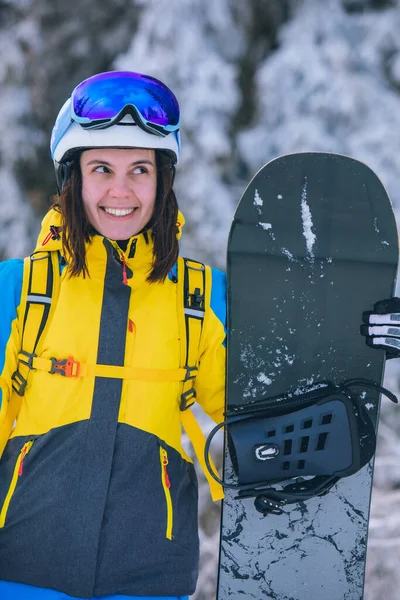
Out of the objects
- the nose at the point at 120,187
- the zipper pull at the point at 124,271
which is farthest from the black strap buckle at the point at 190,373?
the nose at the point at 120,187

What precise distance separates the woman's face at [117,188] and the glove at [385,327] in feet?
2.56

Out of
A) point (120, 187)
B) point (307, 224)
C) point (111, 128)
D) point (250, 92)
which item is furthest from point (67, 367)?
point (250, 92)

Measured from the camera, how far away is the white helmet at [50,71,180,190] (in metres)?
1.66

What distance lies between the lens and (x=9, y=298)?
1656 millimetres

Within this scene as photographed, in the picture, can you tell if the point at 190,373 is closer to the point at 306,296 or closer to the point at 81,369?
the point at 81,369

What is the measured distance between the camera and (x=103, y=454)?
1610 millimetres

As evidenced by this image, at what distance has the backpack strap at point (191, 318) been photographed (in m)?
1.75

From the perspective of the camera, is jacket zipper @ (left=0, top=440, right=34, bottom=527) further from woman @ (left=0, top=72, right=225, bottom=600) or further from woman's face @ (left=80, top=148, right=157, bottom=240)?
woman's face @ (left=80, top=148, right=157, bottom=240)

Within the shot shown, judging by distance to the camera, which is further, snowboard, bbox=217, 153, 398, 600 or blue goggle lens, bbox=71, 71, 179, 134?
snowboard, bbox=217, 153, 398, 600

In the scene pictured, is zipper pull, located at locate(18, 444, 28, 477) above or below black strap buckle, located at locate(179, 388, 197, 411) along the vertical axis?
below

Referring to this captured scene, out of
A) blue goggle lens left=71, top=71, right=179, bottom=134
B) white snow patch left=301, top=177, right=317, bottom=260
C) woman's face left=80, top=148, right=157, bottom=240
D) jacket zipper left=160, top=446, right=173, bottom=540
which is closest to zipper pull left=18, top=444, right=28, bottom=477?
jacket zipper left=160, top=446, right=173, bottom=540

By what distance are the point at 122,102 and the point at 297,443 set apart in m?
1.09

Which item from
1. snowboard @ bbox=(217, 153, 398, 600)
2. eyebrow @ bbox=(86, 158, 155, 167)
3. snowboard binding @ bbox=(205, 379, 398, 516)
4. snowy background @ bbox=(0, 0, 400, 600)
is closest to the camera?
eyebrow @ bbox=(86, 158, 155, 167)

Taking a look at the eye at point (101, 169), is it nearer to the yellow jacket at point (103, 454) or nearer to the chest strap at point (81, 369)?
the yellow jacket at point (103, 454)
